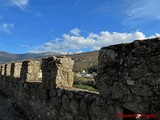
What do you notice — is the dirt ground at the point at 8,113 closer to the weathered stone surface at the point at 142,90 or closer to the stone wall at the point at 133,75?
the stone wall at the point at 133,75

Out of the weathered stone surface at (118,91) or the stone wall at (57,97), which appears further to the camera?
the stone wall at (57,97)

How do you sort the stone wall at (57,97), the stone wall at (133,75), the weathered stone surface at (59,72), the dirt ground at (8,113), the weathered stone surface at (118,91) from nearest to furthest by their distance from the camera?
the stone wall at (133,75) → the weathered stone surface at (118,91) → the stone wall at (57,97) → the weathered stone surface at (59,72) → the dirt ground at (8,113)

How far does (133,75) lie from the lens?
3.89 meters

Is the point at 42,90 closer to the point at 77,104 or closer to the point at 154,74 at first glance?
the point at 77,104

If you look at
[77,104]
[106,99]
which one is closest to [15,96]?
[77,104]

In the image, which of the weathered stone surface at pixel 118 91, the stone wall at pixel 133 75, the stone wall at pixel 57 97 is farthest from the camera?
the stone wall at pixel 57 97

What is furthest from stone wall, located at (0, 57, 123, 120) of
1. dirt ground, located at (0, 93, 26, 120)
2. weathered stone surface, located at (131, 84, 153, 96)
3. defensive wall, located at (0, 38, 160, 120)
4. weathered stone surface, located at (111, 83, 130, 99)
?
weathered stone surface, located at (131, 84, 153, 96)

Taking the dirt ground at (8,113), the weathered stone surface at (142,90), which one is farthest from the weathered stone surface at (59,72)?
the weathered stone surface at (142,90)

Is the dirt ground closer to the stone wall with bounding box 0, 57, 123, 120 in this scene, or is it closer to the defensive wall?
the stone wall with bounding box 0, 57, 123, 120

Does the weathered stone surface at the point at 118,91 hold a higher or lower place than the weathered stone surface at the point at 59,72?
lower

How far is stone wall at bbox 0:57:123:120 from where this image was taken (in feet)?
15.6

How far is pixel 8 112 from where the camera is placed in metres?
9.55

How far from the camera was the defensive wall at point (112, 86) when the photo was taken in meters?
3.63

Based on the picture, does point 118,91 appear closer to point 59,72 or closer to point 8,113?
point 59,72
